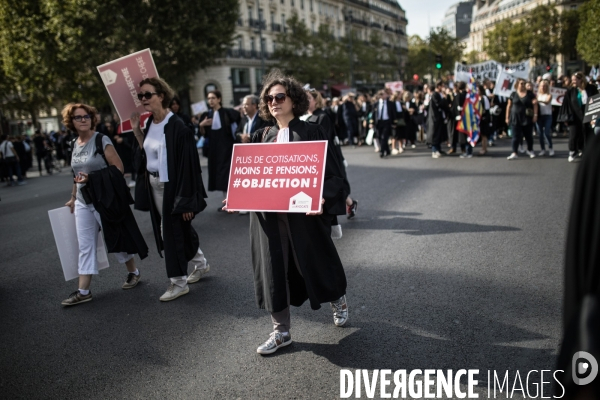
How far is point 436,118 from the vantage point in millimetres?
15195

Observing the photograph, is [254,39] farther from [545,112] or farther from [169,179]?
[169,179]

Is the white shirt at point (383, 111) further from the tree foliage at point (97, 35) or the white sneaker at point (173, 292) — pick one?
the tree foliage at point (97, 35)

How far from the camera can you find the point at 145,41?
34.8 m

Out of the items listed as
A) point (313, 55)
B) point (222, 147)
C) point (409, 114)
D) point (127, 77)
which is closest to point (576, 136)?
point (409, 114)

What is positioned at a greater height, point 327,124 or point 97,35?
point 97,35

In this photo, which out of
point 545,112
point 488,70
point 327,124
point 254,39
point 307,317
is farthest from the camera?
point 254,39

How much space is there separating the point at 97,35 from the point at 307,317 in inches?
1330

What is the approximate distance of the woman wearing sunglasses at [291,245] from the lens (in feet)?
12.4

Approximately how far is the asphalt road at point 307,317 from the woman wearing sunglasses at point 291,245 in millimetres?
336

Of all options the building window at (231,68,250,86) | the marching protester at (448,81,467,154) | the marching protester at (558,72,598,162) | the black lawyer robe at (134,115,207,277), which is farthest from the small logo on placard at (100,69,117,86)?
the building window at (231,68,250,86)

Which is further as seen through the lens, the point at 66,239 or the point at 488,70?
the point at 488,70

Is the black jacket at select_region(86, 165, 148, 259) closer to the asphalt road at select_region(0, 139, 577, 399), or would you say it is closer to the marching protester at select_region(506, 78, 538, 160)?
the asphalt road at select_region(0, 139, 577, 399)

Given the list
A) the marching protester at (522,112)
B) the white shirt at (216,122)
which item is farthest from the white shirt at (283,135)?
the marching protester at (522,112)

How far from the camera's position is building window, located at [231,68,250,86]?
56031mm
